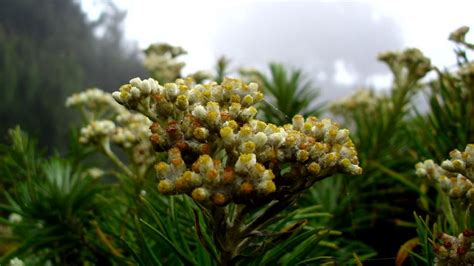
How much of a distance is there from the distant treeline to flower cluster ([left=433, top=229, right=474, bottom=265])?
17436 millimetres

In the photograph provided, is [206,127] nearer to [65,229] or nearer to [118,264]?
[118,264]

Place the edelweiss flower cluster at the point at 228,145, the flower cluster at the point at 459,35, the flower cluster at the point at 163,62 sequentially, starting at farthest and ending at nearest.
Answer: the flower cluster at the point at 163,62 → the flower cluster at the point at 459,35 → the edelweiss flower cluster at the point at 228,145

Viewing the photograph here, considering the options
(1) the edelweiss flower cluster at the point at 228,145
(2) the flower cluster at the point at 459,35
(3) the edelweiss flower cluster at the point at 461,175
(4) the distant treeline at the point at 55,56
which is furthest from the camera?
(4) the distant treeline at the point at 55,56

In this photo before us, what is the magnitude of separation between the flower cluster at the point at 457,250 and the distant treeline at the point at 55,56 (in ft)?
57.2

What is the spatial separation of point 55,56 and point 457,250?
83.2 ft

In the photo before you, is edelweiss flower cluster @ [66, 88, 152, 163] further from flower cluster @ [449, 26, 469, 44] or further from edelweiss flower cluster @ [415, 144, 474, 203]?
flower cluster @ [449, 26, 469, 44]

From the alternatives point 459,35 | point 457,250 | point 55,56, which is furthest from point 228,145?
point 55,56

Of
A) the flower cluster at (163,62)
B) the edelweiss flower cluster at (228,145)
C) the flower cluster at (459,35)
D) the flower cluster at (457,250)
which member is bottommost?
the flower cluster at (457,250)

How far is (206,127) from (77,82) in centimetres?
2459

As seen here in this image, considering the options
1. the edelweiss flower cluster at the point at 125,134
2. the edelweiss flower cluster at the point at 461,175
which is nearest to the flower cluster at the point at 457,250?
the edelweiss flower cluster at the point at 461,175

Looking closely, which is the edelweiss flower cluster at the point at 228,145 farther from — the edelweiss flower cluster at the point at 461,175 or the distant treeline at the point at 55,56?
the distant treeline at the point at 55,56

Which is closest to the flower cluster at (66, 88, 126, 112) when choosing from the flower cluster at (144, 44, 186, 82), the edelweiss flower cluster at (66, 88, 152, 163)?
the flower cluster at (144, 44, 186, 82)

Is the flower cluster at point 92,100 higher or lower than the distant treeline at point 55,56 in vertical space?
lower

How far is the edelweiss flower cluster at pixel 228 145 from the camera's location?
743 millimetres
